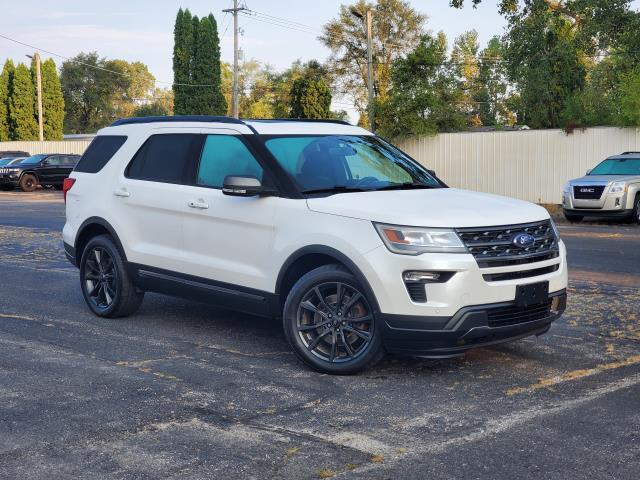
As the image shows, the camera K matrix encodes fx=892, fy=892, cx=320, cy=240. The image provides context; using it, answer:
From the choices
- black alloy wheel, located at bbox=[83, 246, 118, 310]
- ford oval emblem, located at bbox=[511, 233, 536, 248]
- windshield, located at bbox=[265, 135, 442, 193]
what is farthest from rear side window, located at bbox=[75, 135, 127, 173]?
ford oval emblem, located at bbox=[511, 233, 536, 248]

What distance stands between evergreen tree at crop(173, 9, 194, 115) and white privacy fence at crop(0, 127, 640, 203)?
110ft

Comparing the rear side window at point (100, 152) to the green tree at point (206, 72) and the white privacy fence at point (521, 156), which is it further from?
the green tree at point (206, 72)

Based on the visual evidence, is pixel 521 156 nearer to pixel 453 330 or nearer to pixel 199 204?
pixel 199 204

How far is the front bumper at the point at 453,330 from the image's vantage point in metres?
5.76

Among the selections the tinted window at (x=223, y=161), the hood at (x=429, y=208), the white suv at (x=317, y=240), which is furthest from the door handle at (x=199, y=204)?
the hood at (x=429, y=208)

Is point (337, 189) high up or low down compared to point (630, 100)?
down

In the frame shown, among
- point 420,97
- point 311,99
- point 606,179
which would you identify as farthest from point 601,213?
point 311,99

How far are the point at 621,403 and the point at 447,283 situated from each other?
129cm

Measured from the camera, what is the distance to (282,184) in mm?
6609

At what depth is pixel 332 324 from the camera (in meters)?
6.18

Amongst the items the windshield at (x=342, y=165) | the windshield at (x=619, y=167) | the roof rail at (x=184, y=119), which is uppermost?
the roof rail at (x=184, y=119)

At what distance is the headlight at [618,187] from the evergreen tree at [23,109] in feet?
170

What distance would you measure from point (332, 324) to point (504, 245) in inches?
50.8

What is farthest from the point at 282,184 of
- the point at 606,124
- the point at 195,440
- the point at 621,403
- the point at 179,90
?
the point at 179,90
